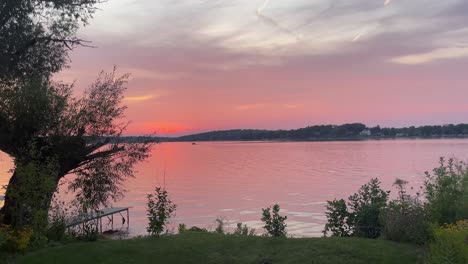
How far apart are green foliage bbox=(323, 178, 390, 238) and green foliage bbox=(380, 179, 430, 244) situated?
805mm

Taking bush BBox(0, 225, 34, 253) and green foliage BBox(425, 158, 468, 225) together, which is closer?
bush BBox(0, 225, 34, 253)

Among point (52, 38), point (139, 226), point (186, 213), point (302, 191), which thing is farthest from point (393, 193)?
point (52, 38)

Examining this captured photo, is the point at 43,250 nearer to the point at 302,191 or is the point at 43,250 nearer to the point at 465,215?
the point at 465,215

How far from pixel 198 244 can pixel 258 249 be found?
5.46ft

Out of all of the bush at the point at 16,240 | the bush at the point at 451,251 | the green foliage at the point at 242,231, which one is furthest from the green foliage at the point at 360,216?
the bush at the point at 16,240

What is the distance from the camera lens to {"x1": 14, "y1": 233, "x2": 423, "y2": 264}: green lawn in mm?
10594

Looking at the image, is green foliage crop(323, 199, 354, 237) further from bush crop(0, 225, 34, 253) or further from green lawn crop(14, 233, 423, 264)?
bush crop(0, 225, 34, 253)

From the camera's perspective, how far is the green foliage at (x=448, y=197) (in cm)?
1173

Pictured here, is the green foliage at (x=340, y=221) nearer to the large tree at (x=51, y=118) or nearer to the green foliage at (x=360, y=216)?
the green foliage at (x=360, y=216)

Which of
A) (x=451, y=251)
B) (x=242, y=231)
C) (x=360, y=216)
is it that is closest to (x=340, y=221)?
(x=360, y=216)

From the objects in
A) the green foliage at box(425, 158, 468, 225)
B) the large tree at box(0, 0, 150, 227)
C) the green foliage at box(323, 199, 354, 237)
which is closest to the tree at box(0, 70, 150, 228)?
the large tree at box(0, 0, 150, 227)

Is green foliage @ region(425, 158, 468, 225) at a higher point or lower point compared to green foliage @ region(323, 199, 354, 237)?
higher

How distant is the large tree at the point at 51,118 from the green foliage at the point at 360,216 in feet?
27.5

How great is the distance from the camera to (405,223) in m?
12.1
